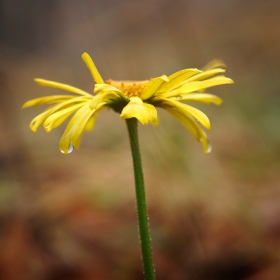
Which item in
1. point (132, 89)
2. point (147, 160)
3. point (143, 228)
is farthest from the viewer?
point (147, 160)

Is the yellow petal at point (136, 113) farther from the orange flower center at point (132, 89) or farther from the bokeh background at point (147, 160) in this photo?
the bokeh background at point (147, 160)

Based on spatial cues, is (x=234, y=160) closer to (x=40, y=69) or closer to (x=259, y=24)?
(x=259, y=24)

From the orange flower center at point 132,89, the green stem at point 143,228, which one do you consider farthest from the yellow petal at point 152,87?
the green stem at point 143,228

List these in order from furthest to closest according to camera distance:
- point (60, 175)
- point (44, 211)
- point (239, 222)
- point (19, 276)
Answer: point (60, 175) < point (44, 211) < point (239, 222) < point (19, 276)

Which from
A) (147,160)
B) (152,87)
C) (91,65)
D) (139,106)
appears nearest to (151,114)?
(139,106)

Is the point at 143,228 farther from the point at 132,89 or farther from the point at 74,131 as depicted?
the point at 132,89

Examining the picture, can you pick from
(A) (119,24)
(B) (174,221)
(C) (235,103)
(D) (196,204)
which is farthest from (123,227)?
(A) (119,24)
